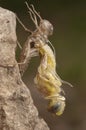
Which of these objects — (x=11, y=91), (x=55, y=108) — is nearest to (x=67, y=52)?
(x=55, y=108)

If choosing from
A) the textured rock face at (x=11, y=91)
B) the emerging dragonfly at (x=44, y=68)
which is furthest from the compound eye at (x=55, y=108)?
the textured rock face at (x=11, y=91)

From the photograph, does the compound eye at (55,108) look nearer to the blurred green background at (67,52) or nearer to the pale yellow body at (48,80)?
the pale yellow body at (48,80)

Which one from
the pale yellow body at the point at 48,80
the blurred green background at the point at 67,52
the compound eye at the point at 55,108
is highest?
the pale yellow body at the point at 48,80

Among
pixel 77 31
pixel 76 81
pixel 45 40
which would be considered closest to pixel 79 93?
pixel 76 81

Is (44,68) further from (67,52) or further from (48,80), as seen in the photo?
(67,52)

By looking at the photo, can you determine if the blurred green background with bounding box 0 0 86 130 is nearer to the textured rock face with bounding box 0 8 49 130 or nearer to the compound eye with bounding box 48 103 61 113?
the compound eye with bounding box 48 103 61 113

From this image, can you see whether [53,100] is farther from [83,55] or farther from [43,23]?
[83,55]
